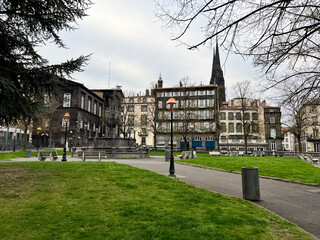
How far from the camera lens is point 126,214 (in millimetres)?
4645

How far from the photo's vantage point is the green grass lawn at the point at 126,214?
12.5 feet

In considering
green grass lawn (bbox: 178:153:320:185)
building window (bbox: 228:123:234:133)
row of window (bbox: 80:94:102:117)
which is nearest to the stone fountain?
green grass lawn (bbox: 178:153:320:185)

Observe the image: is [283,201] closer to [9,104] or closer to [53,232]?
[53,232]

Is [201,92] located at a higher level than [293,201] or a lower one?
higher

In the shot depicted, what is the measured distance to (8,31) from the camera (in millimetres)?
9391

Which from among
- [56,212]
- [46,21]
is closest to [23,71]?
[46,21]

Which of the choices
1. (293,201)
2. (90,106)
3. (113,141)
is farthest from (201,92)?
(293,201)

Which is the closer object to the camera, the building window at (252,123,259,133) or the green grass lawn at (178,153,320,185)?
the green grass lawn at (178,153,320,185)

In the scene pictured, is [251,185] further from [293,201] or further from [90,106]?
[90,106]

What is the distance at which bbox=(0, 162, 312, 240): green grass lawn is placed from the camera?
3.80 meters

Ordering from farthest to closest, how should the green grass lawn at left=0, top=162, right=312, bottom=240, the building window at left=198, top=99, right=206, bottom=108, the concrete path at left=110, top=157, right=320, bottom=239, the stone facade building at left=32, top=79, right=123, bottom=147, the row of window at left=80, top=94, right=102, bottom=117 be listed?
the building window at left=198, top=99, right=206, bottom=108
the row of window at left=80, top=94, right=102, bottom=117
the stone facade building at left=32, top=79, right=123, bottom=147
the concrete path at left=110, top=157, right=320, bottom=239
the green grass lawn at left=0, top=162, right=312, bottom=240

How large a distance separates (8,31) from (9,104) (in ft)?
10.7

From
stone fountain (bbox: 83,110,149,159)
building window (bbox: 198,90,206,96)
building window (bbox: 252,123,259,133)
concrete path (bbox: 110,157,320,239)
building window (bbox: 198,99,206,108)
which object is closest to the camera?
concrete path (bbox: 110,157,320,239)

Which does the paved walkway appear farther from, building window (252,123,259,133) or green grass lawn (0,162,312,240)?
building window (252,123,259,133)
